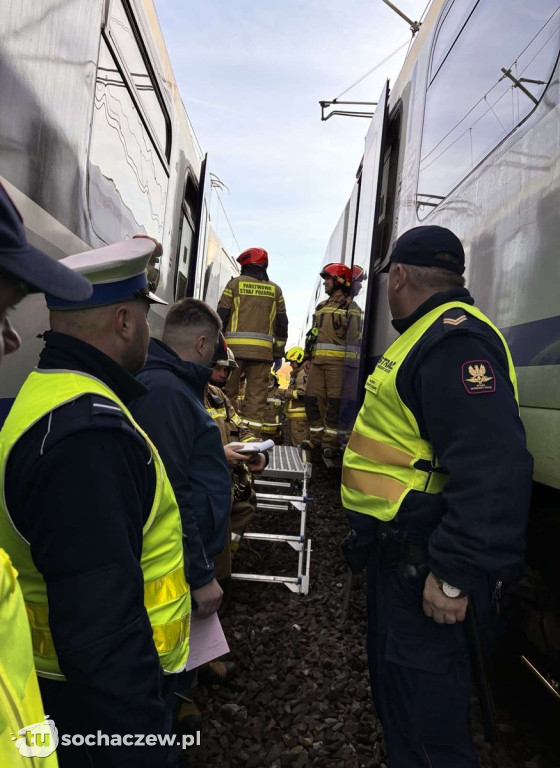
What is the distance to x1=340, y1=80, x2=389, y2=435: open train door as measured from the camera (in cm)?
432

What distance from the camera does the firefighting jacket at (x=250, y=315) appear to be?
5.82 m

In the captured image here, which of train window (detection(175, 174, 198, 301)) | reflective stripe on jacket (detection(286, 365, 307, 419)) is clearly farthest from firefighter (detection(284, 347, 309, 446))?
train window (detection(175, 174, 198, 301))

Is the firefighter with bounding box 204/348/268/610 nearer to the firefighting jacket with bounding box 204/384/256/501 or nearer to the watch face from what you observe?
the firefighting jacket with bounding box 204/384/256/501

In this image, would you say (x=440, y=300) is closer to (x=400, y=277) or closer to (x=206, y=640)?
(x=400, y=277)

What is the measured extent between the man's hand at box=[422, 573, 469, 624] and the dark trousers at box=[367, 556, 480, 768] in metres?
0.07

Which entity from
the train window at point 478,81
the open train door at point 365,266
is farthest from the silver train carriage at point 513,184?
the open train door at point 365,266

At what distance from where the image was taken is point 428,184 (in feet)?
11.2

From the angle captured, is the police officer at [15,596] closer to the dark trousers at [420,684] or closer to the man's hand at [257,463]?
the dark trousers at [420,684]

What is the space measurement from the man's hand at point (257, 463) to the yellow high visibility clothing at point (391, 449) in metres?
1.44

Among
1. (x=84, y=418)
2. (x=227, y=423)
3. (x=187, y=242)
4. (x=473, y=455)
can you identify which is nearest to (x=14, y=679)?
(x=84, y=418)

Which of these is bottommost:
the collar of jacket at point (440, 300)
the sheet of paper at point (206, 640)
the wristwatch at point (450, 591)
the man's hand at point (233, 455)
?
the sheet of paper at point (206, 640)

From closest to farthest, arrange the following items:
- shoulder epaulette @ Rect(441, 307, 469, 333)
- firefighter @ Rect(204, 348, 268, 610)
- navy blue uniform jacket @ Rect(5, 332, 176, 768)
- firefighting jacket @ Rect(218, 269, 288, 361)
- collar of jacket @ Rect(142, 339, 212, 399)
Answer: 1. navy blue uniform jacket @ Rect(5, 332, 176, 768)
2. shoulder epaulette @ Rect(441, 307, 469, 333)
3. collar of jacket @ Rect(142, 339, 212, 399)
4. firefighter @ Rect(204, 348, 268, 610)
5. firefighting jacket @ Rect(218, 269, 288, 361)

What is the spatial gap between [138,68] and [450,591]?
3017mm

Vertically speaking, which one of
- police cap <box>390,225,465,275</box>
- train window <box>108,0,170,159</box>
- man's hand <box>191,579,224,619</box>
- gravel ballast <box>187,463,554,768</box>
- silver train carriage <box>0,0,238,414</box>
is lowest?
gravel ballast <box>187,463,554,768</box>
